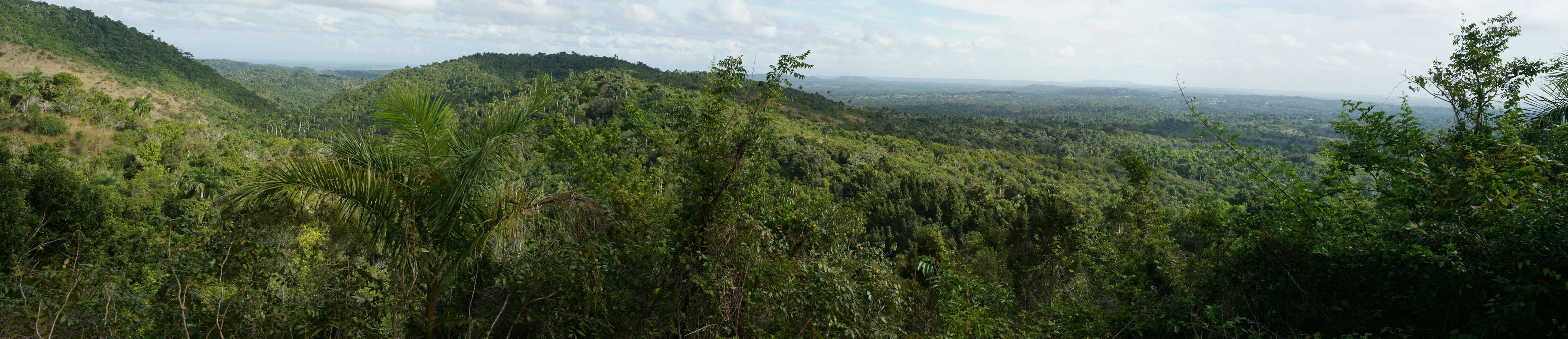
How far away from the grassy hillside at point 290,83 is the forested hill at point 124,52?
1075 cm

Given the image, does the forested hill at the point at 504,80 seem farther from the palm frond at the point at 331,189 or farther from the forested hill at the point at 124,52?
the palm frond at the point at 331,189

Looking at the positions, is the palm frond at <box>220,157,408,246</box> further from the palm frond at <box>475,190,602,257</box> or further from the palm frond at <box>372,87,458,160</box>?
the palm frond at <box>475,190,602,257</box>

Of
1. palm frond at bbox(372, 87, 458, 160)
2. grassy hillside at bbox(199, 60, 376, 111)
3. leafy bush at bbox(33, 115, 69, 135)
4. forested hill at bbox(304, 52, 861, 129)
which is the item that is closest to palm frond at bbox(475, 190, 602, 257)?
palm frond at bbox(372, 87, 458, 160)

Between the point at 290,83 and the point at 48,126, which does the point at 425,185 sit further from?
the point at 290,83

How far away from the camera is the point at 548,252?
12.4 feet

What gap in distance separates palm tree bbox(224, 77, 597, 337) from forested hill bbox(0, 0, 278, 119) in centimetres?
8585

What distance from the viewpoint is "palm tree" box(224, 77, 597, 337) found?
306 cm

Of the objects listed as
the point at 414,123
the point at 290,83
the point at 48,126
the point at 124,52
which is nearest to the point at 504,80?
the point at 124,52

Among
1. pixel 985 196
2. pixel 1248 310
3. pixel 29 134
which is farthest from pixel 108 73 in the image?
pixel 1248 310

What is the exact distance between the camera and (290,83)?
14625cm

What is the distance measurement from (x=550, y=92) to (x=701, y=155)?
1.02m

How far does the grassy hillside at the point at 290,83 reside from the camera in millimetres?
112625

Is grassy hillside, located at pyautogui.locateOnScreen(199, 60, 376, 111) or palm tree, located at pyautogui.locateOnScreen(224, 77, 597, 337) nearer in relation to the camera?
palm tree, located at pyautogui.locateOnScreen(224, 77, 597, 337)

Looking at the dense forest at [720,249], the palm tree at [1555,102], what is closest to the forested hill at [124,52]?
the dense forest at [720,249]
